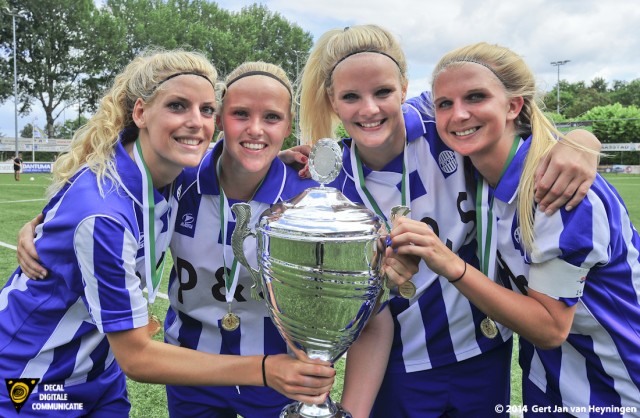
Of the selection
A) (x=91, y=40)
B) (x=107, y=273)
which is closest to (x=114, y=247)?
(x=107, y=273)

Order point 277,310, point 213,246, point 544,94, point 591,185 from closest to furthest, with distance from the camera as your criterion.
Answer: point 277,310 < point 591,185 < point 544,94 < point 213,246

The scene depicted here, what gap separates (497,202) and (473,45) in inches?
17.2

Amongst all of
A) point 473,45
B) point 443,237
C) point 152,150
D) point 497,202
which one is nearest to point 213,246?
point 152,150

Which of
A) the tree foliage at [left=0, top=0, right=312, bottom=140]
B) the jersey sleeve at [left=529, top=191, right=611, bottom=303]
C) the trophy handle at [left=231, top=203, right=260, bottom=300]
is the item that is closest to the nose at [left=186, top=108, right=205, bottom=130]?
the trophy handle at [left=231, top=203, right=260, bottom=300]

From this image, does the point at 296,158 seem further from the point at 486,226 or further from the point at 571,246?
the point at 571,246

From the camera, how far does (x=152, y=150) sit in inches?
59.8

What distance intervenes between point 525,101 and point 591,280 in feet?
1.69

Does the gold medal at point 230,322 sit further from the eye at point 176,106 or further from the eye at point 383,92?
the eye at point 383,92

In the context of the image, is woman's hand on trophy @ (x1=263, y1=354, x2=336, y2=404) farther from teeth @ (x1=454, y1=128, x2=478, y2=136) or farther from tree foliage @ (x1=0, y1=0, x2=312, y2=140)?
tree foliage @ (x1=0, y1=0, x2=312, y2=140)

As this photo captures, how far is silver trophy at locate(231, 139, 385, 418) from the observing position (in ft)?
3.27

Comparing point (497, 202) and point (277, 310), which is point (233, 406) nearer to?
point (277, 310)

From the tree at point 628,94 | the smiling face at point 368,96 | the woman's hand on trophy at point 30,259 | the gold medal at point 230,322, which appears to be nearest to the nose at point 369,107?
the smiling face at point 368,96

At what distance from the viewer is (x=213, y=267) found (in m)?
1.64

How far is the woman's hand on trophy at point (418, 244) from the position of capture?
1082mm
